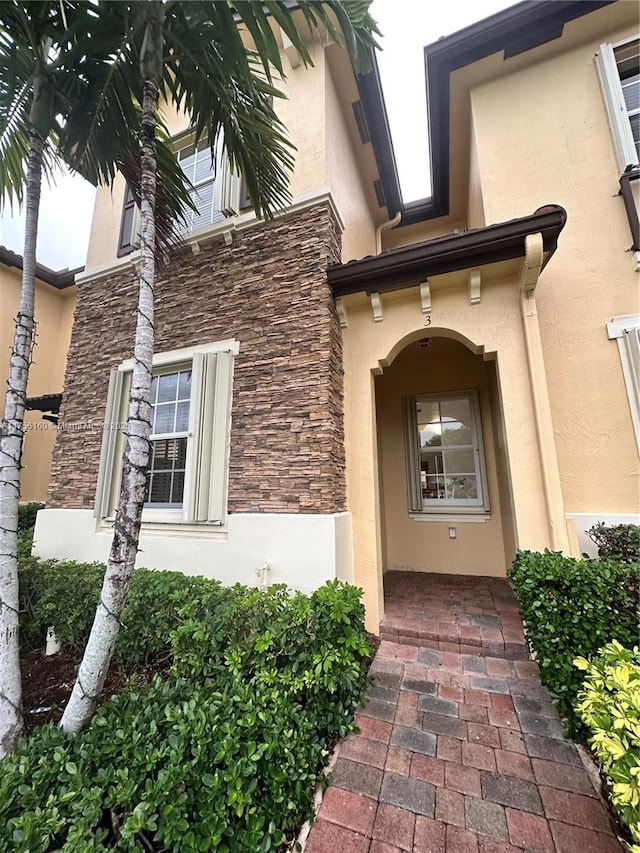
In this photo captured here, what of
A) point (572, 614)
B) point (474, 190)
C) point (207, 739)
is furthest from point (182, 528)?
point (474, 190)

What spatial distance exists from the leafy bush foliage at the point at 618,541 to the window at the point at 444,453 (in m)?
2.06

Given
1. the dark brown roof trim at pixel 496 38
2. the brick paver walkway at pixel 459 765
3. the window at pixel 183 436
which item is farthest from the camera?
the dark brown roof trim at pixel 496 38

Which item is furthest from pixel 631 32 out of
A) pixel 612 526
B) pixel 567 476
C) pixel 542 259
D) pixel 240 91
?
pixel 612 526

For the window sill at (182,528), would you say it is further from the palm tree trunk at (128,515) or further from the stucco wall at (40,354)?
the stucco wall at (40,354)

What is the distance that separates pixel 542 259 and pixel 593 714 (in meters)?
3.76

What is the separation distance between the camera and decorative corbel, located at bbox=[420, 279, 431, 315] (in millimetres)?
4020

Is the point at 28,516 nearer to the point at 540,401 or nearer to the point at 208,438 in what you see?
the point at 208,438

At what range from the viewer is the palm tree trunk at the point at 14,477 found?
2291mm

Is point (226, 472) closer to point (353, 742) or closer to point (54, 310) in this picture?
point (353, 742)

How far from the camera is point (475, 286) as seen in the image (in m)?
3.94

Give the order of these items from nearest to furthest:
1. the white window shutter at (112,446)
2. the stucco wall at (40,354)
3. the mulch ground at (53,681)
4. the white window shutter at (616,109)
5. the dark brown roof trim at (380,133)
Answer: the mulch ground at (53,681), the white window shutter at (616,109), the white window shutter at (112,446), the dark brown roof trim at (380,133), the stucco wall at (40,354)

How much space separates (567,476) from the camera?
3971 millimetres

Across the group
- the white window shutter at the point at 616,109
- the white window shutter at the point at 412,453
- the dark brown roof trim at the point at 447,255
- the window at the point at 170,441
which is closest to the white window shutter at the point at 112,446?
the window at the point at 170,441

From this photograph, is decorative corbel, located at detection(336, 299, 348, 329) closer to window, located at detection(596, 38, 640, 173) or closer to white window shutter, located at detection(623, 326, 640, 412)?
white window shutter, located at detection(623, 326, 640, 412)
